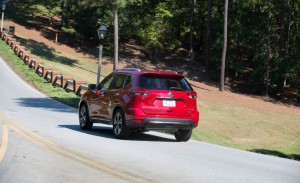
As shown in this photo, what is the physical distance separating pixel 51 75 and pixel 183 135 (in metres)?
20.3

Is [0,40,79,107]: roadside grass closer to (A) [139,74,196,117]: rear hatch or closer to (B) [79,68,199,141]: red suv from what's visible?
(B) [79,68,199,141]: red suv

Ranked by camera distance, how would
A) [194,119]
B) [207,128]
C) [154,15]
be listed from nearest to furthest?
1. [194,119]
2. [207,128]
3. [154,15]

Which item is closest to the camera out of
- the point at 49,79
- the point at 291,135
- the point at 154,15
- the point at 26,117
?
the point at 26,117

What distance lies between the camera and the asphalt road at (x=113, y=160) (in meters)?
8.07

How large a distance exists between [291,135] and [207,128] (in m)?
5.70

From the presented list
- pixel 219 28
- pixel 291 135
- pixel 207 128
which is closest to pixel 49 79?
pixel 207 128

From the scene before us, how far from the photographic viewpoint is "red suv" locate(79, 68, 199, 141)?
12.6 meters

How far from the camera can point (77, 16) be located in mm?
55500

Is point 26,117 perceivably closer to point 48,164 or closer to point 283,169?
point 48,164

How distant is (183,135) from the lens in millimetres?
13938

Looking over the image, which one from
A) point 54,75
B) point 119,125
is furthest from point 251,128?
point 119,125

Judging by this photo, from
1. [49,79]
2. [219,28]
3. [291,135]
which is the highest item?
[219,28]

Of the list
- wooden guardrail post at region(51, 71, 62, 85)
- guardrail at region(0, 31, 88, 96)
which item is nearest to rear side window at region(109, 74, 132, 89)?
guardrail at region(0, 31, 88, 96)

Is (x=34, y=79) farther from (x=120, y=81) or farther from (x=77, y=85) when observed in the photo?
(x=120, y=81)
